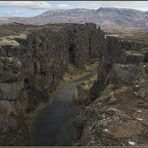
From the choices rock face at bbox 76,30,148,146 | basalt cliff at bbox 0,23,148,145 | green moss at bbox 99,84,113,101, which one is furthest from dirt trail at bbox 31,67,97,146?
rock face at bbox 76,30,148,146

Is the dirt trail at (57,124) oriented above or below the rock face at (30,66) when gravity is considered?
below

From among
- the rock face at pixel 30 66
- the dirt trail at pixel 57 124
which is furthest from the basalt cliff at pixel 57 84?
the dirt trail at pixel 57 124

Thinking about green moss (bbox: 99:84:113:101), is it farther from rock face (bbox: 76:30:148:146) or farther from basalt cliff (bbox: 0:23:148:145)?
rock face (bbox: 76:30:148:146)

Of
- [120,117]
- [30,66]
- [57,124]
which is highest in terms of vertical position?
[120,117]

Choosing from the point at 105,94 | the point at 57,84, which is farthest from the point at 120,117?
the point at 57,84

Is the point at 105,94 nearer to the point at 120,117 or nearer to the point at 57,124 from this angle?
the point at 120,117

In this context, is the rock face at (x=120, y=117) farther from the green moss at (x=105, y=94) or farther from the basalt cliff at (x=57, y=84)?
the green moss at (x=105, y=94)
